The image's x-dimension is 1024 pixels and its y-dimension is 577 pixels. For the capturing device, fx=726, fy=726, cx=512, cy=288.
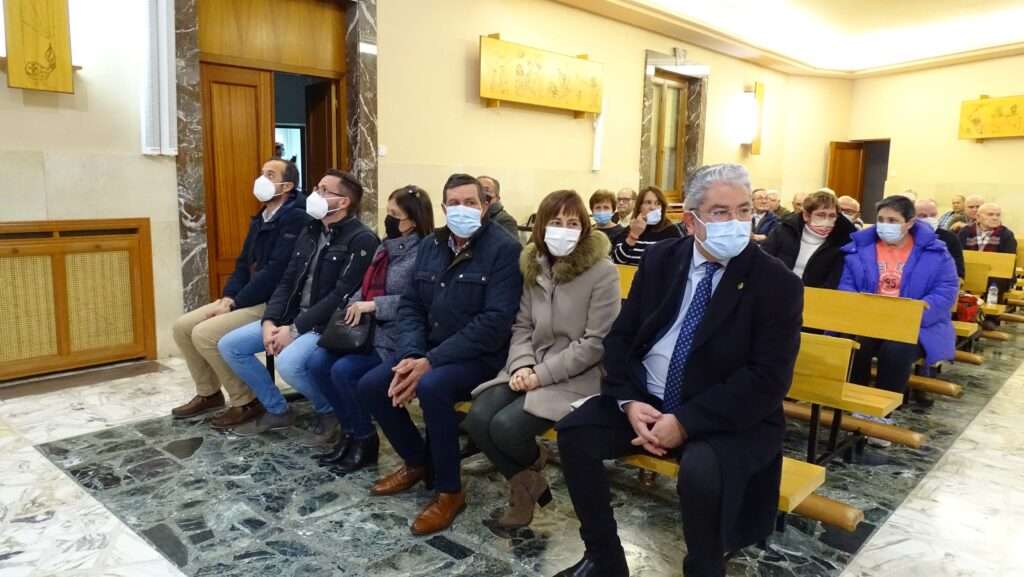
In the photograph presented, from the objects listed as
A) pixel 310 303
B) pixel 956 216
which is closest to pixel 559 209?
pixel 310 303

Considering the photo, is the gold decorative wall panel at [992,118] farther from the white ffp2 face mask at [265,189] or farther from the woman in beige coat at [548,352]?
the white ffp2 face mask at [265,189]

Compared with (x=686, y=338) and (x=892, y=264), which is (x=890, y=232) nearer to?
(x=892, y=264)

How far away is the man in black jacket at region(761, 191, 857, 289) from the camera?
4.26 m

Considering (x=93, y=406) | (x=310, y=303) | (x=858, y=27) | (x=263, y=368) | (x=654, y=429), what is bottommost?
(x=93, y=406)

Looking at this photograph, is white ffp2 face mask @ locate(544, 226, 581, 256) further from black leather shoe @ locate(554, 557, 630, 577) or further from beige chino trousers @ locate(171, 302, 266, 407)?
beige chino trousers @ locate(171, 302, 266, 407)

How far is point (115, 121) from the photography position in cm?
500

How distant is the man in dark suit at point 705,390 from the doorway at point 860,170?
39.0 feet

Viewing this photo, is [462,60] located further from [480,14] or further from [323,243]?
[323,243]

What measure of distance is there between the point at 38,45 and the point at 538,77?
4473mm

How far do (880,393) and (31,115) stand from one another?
5.23 metres

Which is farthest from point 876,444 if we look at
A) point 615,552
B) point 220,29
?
point 220,29

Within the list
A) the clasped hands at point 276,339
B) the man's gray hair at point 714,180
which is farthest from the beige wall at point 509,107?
the man's gray hair at point 714,180

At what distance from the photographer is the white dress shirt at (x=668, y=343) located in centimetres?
245

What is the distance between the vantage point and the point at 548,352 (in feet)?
9.68
